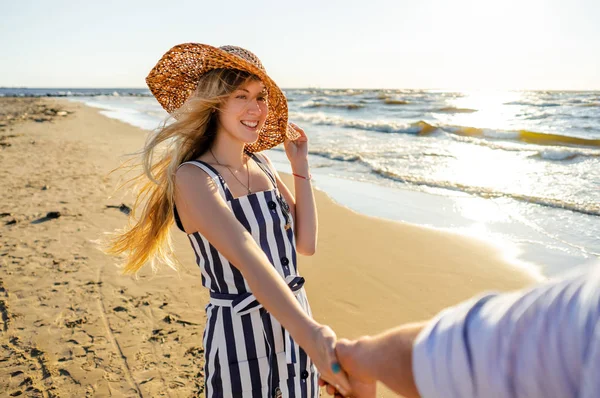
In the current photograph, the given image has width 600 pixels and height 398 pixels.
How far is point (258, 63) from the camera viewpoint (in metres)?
2.15

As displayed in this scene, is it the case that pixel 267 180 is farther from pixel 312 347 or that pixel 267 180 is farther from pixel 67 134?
pixel 67 134

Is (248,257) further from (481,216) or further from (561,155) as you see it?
(561,155)

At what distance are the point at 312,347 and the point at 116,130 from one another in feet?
61.2

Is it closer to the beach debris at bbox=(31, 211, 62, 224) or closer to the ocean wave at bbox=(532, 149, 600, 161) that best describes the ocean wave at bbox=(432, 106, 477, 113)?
the ocean wave at bbox=(532, 149, 600, 161)

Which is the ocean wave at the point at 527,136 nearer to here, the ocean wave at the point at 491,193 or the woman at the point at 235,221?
the ocean wave at the point at 491,193

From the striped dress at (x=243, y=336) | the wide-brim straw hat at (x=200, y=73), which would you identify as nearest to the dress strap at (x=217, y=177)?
the striped dress at (x=243, y=336)

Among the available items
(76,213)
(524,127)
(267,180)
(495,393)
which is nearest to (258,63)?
(267,180)

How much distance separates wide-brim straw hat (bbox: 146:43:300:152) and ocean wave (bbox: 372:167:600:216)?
5930mm

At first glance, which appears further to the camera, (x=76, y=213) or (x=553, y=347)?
(x=76, y=213)

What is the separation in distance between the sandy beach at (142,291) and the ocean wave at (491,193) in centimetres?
232

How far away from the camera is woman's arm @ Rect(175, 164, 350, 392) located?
1.53m

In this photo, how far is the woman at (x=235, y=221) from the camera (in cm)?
172

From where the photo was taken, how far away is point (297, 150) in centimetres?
248

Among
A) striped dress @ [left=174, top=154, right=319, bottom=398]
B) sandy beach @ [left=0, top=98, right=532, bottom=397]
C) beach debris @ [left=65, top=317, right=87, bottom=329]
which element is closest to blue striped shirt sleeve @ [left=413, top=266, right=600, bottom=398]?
striped dress @ [left=174, top=154, right=319, bottom=398]
